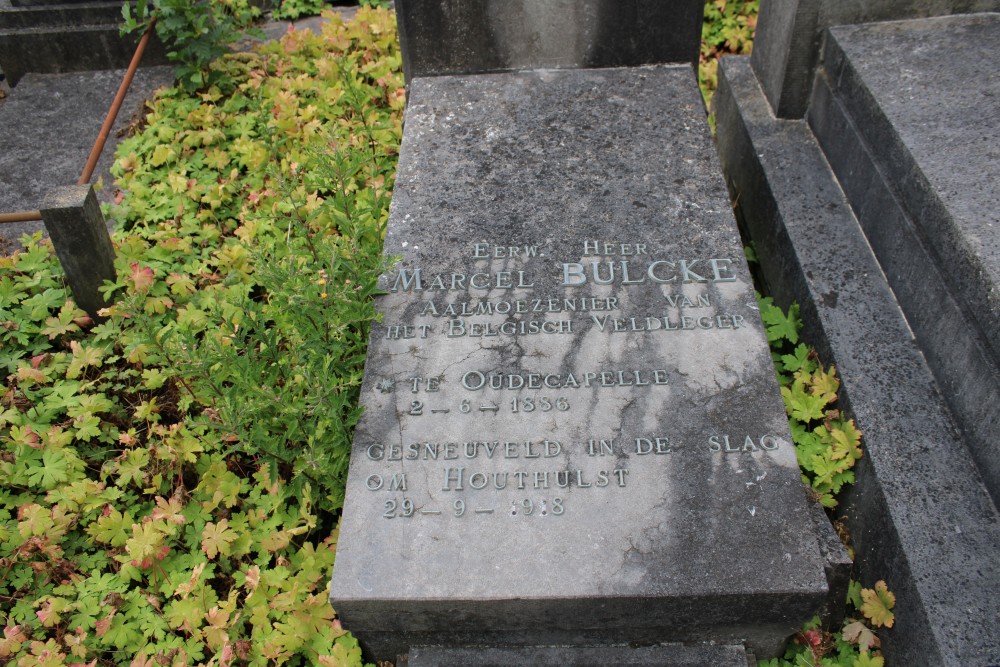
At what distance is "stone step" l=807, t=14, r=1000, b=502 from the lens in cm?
236

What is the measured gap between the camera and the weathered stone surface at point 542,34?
11.6 ft

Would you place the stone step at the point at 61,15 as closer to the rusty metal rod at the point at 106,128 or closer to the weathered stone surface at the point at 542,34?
the rusty metal rod at the point at 106,128

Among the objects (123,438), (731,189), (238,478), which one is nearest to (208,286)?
(123,438)

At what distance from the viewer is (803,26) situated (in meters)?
3.46

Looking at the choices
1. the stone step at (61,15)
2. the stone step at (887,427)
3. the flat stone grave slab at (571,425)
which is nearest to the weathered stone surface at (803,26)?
the stone step at (887,427)

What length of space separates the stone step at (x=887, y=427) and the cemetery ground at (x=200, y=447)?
10cm

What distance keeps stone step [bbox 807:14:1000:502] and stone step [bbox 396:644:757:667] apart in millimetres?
950

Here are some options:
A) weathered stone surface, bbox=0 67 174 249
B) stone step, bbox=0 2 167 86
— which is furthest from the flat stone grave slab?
stone step, bbox=0 2 167 86

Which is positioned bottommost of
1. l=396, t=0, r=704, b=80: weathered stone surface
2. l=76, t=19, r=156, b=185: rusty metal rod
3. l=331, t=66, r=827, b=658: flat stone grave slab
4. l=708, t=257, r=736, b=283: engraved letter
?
l=331, t=66, r=827, b=658: flat stone grave slab

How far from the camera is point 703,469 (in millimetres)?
2186

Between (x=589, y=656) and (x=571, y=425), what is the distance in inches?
25.1

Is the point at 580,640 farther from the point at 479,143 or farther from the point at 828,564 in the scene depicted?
the point at 479,143

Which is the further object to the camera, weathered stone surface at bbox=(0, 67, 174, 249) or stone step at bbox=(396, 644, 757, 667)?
weathered stone surface at bbox=(0, 67, 174, 249)

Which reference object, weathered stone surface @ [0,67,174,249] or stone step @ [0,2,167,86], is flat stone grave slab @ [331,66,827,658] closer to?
weathered stone surface @ [0,67,174,249]
